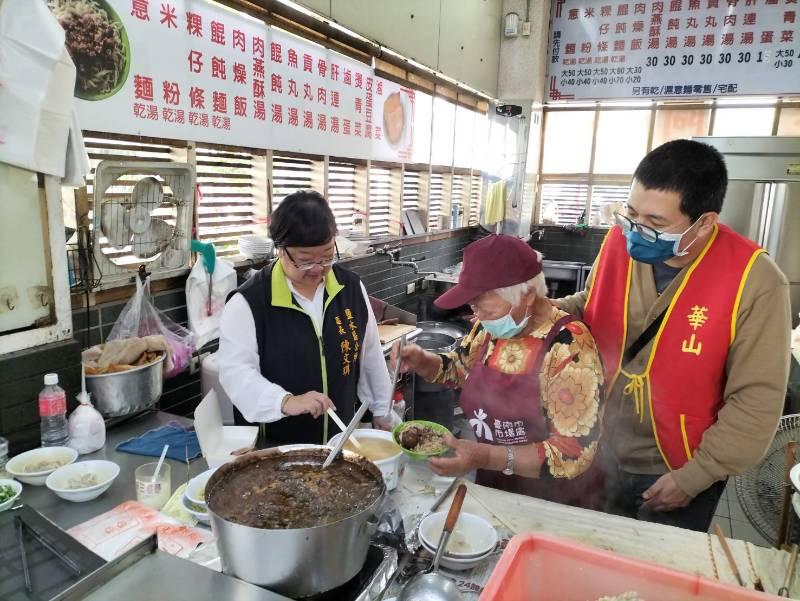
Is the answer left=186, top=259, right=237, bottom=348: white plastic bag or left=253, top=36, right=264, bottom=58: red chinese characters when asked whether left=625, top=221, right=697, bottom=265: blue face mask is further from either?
left=253, top=36, right=264, bottom=58: red chinese characters

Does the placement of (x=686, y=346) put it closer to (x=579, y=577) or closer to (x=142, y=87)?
(x=579, y=577)

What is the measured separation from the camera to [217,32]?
302 centimetres

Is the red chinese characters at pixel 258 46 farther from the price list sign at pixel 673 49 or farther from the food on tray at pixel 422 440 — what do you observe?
the price list sign at pixel 673 49

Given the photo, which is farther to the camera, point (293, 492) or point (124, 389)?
point (124, 389)

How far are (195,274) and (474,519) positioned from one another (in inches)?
83.3

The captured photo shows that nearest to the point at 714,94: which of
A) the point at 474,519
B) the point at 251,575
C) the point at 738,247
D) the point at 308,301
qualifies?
the point at 738,247

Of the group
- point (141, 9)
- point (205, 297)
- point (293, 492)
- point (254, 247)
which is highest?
point (141, 9)

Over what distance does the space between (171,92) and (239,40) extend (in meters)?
0.63

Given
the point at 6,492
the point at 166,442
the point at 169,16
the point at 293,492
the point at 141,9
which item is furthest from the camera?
the point at 169,16

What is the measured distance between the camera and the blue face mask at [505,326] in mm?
1894

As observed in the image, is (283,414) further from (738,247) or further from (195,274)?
(738,247)

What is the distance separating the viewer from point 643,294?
2084mm

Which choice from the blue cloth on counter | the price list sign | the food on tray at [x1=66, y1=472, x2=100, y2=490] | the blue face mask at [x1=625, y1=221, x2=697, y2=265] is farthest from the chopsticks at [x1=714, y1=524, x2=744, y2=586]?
the price list sign

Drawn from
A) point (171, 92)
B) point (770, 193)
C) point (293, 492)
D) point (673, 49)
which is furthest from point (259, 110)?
point (673, 49)
